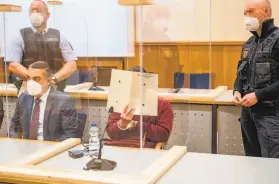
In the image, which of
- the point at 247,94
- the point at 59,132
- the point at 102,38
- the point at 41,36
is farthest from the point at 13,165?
the point at 247,94

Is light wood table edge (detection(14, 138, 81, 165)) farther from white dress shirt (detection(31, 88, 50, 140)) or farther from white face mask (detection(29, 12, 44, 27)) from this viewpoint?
white face mask (detection(29, 12, 44, 27))

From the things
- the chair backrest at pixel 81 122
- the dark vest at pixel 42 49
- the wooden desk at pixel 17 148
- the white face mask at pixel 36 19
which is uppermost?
the white face mask at pixel 36 19

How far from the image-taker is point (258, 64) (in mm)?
2621

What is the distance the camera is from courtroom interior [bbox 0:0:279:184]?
65.9 inches

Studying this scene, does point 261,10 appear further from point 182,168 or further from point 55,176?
point 55,176

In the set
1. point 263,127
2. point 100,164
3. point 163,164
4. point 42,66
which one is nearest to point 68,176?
point 100,164

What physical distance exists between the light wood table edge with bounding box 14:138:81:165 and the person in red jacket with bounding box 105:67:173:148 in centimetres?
23

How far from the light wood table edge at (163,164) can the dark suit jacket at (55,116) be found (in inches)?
22.0

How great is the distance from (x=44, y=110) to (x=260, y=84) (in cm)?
138

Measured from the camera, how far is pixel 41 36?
2078mm

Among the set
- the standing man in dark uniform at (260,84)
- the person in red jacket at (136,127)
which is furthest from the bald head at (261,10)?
the person in red jacket at (136,127)

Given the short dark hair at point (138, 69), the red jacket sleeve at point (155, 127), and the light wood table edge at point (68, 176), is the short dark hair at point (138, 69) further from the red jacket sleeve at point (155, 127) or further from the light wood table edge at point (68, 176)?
the light wood table edge at point (68, 176)

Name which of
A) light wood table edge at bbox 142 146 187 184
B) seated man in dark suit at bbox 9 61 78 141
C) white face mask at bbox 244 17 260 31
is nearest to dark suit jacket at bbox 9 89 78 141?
seated man in dark suit at bbox 9 61 78 141

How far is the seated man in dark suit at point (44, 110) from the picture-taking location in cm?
207
